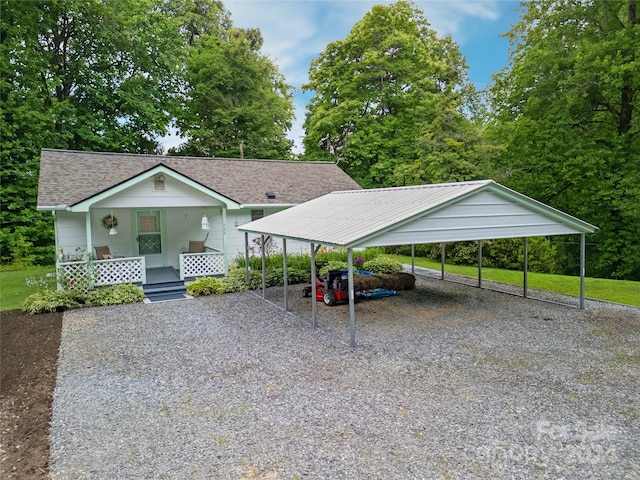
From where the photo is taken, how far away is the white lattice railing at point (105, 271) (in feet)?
38.0

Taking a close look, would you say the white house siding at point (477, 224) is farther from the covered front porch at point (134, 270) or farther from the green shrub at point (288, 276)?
the covered front porch at point (134, 270)

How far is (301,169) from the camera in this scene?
19.6 meters

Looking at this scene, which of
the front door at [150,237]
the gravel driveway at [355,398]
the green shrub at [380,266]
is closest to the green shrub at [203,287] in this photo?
the gravel driveway at [355,398]

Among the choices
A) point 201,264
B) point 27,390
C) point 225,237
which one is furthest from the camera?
point 225,237

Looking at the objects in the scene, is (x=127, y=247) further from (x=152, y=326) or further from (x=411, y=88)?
(x=411, y=88)

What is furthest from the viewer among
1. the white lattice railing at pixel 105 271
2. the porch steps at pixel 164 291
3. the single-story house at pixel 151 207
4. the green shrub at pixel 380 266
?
the green shrub at pixel 380 266

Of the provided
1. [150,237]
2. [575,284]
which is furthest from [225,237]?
[575,284]

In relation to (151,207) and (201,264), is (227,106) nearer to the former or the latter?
(151,207)

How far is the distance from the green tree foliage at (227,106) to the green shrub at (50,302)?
1719cm

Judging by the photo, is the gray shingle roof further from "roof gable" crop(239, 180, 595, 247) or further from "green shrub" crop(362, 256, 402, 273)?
"roof gable" crop(239, 180, 595, 247)

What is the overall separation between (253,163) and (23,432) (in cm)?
1536

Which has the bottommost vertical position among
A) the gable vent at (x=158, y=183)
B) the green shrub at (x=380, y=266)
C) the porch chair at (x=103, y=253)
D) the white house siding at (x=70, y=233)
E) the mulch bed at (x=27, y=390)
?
the mulch bed at (x=27, y=390)

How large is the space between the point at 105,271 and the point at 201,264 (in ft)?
9.35

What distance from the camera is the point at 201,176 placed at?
16469mm
